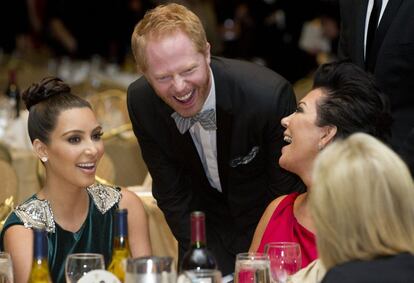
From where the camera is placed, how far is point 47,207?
361cm

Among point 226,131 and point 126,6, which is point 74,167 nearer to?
point 226,131

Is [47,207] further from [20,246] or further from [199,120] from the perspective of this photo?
[199,120]

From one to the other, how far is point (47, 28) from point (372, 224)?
1482 cm

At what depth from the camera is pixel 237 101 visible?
3.90 m

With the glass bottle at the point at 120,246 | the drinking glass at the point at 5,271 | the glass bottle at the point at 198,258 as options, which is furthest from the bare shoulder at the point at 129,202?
the glass bottle at the point at 198,258

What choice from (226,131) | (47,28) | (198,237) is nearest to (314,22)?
(47,28)

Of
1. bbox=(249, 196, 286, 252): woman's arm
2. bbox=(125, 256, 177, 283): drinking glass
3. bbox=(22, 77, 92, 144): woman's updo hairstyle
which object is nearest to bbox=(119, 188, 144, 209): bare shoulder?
bbox=(22, 77, 92, 144): woman's updo hairstyle

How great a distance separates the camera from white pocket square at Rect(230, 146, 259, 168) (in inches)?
156

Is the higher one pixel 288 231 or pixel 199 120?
pixel 199 120

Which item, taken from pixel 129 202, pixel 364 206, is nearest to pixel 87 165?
pixel 129 202

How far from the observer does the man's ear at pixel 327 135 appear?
133 inches

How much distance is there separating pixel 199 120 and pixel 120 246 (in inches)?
38.8

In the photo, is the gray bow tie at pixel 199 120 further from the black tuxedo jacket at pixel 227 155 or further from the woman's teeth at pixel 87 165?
the woman's teeth at pixel 87 165

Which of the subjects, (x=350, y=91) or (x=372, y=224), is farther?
(x=350, y=91)
